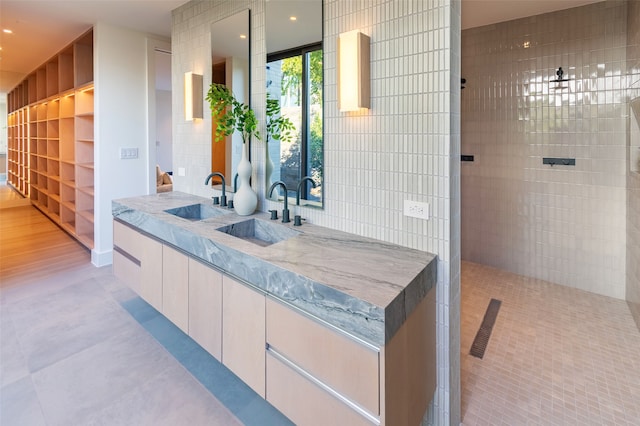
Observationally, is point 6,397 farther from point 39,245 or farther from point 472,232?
point 472,232

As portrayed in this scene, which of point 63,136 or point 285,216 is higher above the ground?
point 63,136

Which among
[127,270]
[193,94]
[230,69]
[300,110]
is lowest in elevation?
[127,270]

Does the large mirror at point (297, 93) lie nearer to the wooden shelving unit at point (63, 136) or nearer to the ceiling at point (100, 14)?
the ceiling at point (100, 14)

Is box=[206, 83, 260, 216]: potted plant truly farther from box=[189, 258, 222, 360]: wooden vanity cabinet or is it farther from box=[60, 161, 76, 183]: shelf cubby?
box=[60, 161, 76, 183]: shelf cubby

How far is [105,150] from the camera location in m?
3.86

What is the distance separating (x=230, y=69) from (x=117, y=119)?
205 cm

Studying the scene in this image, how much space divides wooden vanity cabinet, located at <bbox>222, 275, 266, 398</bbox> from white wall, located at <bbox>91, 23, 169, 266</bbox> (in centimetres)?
292

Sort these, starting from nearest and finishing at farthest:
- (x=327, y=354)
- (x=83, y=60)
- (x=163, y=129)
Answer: (x=327, y=354), (x=83, y=60), (x=163, y=129)

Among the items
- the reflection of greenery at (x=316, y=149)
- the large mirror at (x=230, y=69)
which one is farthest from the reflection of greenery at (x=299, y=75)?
the large mirror at (x=230, y=69)

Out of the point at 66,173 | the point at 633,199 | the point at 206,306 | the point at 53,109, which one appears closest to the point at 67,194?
the point at 66,173

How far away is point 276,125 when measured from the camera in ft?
7.75

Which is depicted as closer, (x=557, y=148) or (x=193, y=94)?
(x=193, y=94)

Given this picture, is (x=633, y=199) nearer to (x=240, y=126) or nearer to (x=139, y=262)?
(x=240, y=126)

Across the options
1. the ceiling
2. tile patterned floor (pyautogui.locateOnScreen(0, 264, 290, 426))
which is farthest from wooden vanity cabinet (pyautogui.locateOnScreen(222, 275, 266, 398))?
the ceiling
